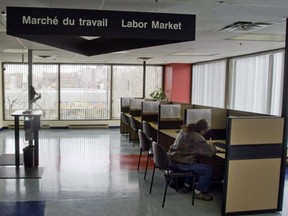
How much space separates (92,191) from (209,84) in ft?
19.6

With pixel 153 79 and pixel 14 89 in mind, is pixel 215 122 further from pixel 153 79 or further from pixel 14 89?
pixel 14 89

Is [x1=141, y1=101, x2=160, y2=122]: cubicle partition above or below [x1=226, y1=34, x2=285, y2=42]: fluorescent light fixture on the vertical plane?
below

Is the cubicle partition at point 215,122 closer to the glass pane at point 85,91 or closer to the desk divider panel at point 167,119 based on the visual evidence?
the desk divider panel at point 167,119

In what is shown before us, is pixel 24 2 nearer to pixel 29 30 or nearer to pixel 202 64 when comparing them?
pixel 29 30

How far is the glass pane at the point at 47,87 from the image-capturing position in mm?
10523

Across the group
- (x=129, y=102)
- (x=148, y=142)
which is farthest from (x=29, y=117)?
(x=129, y=102)

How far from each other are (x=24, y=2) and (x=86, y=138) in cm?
584

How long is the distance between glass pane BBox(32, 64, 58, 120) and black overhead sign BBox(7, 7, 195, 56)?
25.9 feet

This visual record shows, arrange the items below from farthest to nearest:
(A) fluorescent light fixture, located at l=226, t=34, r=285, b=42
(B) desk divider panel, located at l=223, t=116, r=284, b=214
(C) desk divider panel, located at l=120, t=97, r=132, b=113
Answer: (C) desk divider panel, located at l=120, t=97, r=132, b=113 < (A) fluorescent light fixture, located at l=226, t=34, r=285, b=42 < (B) desk divider panel, located at l=223, t=116, r=284, b=214

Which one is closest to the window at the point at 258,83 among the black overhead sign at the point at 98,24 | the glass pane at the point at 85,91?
the black overhead sign at the point at 98,24

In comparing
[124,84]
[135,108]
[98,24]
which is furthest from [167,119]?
[124,84]

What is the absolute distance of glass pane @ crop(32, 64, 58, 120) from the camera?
34.5 ft

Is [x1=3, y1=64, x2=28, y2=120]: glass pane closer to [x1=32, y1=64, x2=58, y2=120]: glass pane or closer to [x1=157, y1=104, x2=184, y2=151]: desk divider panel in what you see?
[x1=32, y1=64, x2=58, y2=120]: glass pane

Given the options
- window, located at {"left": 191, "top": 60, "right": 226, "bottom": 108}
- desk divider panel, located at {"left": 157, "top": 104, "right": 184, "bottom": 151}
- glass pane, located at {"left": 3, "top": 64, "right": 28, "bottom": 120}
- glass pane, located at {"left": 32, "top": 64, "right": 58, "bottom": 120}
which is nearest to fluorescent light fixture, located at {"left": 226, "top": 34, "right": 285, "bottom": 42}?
desk divider panel, located at {"left": 157, "top": 104, "right": 184, "bottom": 151}
